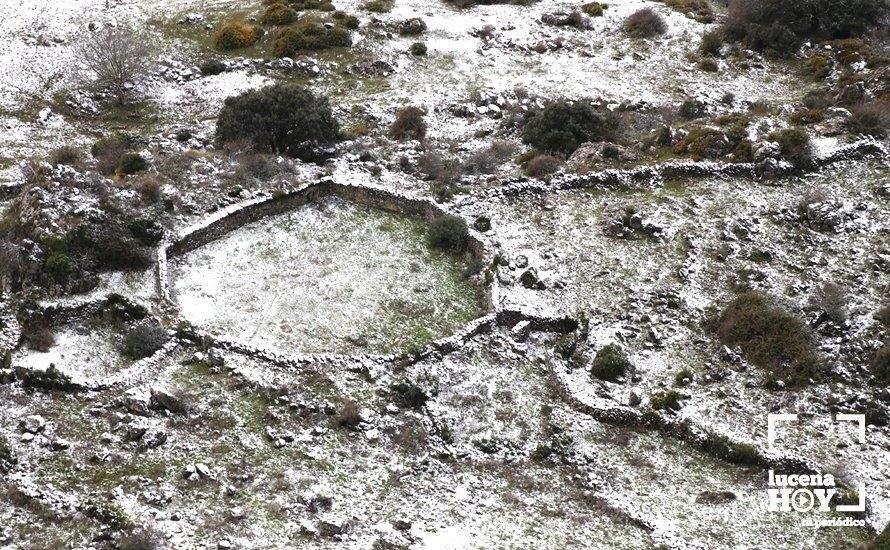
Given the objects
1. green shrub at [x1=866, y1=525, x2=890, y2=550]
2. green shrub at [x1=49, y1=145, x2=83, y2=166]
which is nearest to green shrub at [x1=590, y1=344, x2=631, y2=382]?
green shrub at [x1=866, y1=525, x2=890, y2=550]

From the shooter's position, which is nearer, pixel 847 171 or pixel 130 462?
pixel 130 462

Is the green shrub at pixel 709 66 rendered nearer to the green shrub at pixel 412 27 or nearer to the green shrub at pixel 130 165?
the green shrub at pixel 412 27

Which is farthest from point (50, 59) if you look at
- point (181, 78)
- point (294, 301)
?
point (294, 301)

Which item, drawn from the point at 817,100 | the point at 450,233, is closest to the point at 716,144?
the point at 817,100

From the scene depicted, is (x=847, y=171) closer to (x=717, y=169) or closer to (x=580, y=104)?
(x=717, y=169)

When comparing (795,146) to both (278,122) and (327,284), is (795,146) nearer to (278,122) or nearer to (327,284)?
(327,284)
